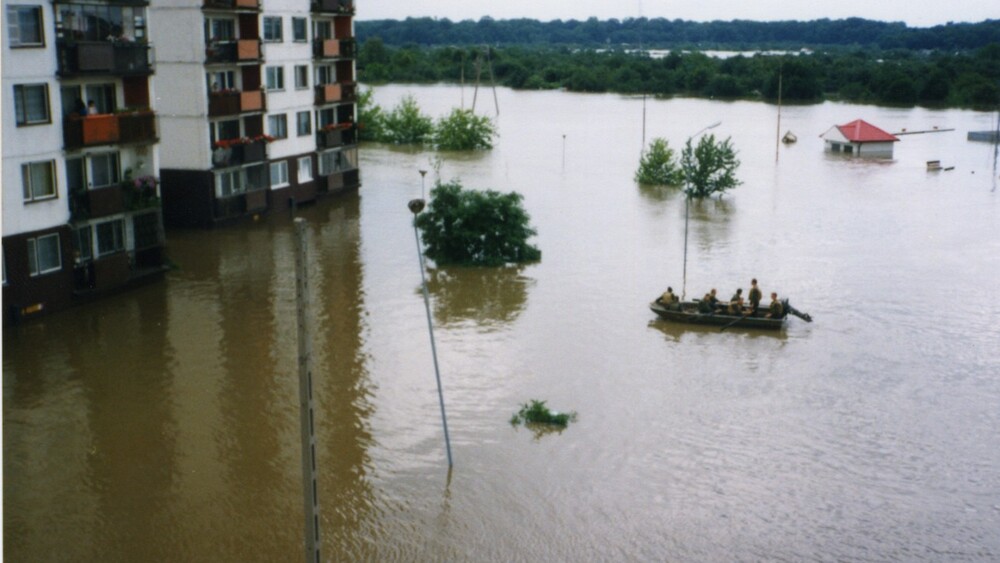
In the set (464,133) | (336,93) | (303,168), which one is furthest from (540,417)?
(464,133)

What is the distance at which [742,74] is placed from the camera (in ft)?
372

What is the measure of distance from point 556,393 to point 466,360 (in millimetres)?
2926

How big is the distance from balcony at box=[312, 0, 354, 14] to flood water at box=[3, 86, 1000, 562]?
980cm

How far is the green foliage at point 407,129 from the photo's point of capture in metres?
67.1

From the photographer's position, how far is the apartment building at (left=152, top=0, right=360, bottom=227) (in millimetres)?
35656

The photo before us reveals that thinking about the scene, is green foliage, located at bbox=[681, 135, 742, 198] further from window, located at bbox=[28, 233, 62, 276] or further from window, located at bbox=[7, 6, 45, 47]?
window, located at bbox=[7, 6, 45, 47]

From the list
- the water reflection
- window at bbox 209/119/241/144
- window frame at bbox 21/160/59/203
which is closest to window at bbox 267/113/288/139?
window at bbox 209/119/241/144

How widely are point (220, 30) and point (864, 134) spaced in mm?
41833

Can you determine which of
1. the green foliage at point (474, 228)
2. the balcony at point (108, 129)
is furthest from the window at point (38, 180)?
the green foliage at point (474, 228)

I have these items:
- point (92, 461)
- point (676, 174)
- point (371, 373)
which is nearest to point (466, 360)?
point (371, 373)

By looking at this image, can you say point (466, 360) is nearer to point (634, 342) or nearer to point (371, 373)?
point (371, 373)

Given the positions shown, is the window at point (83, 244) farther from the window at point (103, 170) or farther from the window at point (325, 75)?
the window at point (325, 75)

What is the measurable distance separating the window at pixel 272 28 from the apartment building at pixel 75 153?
1126 cm

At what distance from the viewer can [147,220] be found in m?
28.8
